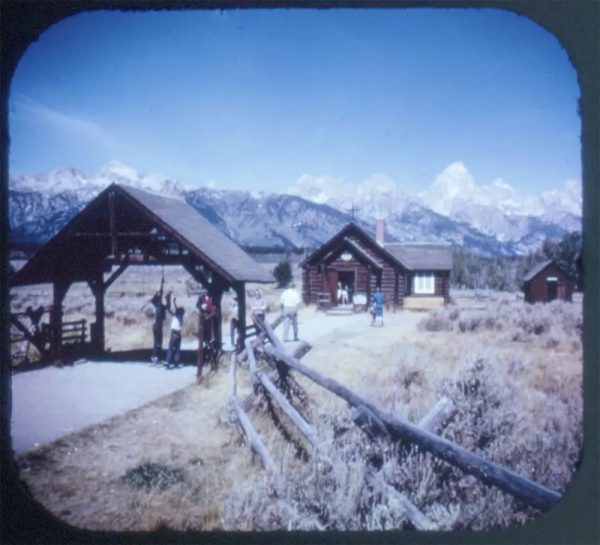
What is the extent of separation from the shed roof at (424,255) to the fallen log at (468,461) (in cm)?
1700

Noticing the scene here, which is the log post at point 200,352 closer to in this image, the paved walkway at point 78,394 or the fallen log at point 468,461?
the paved walkway at point 78,394

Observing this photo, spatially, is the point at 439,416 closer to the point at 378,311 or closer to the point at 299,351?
the point at 299,351

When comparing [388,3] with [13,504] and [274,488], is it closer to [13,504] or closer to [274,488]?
[274,488]

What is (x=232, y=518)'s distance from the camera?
3861 millimetres

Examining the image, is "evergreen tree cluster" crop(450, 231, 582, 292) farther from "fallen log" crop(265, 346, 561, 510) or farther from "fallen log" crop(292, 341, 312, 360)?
Answer: "fallen log" crop(292, 341, 312, 360)

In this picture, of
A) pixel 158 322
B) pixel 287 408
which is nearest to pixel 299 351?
pixel 287 408

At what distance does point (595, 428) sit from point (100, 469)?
15.5ft

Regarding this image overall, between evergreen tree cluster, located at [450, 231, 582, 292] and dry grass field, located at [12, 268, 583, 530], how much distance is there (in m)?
0.73

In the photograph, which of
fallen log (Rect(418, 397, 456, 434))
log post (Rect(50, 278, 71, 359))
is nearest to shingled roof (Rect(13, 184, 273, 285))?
log post (Rect(50, 278, 71, 359))

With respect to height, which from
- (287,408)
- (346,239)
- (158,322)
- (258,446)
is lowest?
(258,446)

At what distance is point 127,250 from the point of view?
7.69 meters

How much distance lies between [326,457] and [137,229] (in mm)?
5458

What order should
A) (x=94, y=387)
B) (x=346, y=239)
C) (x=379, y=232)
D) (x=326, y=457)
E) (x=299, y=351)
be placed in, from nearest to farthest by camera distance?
(x=326, y=457)
(x=94, y=387)
(x=299, y=351)
(x=346, y=239)
(x=379, y=232)

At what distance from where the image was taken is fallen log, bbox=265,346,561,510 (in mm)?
3029
